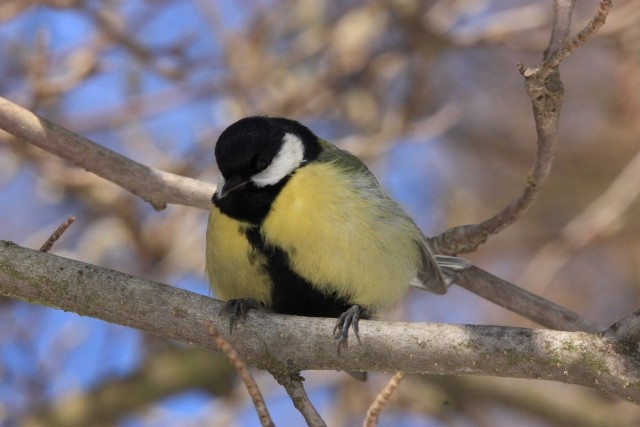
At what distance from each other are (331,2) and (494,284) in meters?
2.97

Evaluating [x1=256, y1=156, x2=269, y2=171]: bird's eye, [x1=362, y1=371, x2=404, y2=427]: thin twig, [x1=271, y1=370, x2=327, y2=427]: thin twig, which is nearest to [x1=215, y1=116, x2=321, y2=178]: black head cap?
[x1=256, y1=156, x2=269, y2=171]: bird's eye

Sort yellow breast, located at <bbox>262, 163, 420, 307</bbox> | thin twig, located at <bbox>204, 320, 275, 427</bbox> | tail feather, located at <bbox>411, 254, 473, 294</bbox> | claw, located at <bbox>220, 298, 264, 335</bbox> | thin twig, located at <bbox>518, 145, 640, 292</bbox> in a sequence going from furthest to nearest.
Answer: thin twig, located at <bbox>518, 145, 640, 292</bbox> → tail feather, located at <bbox>411, 254, 473, 294</bbox> → yellow breast, located at <bbox>262, 163, 420, 307</bbox> → claw, located at <bbox>220, 298, 264, 335</bbox> → thin twig, located at <bbox>204, 320, 275, 427</bbox>

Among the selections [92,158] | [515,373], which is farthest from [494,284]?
[92,158]

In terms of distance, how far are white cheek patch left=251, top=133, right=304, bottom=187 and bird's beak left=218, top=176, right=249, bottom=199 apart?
0.15ft

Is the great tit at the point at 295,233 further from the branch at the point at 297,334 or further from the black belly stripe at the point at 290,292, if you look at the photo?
the branch at the point at 297,334

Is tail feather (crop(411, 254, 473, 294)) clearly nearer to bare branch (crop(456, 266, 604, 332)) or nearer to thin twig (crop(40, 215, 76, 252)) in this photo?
bare branch (crop(456, 266, 604, 332))

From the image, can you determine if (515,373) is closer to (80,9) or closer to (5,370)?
(80,9)

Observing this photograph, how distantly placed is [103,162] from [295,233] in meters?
0.78

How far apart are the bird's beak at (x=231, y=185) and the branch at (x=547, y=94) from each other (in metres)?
0.87

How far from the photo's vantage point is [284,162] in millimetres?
2959

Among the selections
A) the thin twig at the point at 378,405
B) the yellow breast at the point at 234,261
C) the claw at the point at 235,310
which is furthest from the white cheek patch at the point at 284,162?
the thin twig at the point at 378,405

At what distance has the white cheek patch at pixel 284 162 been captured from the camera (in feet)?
9.43

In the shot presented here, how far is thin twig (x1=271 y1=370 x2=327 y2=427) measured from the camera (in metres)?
2.02

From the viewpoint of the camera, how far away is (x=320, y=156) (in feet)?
10.1
